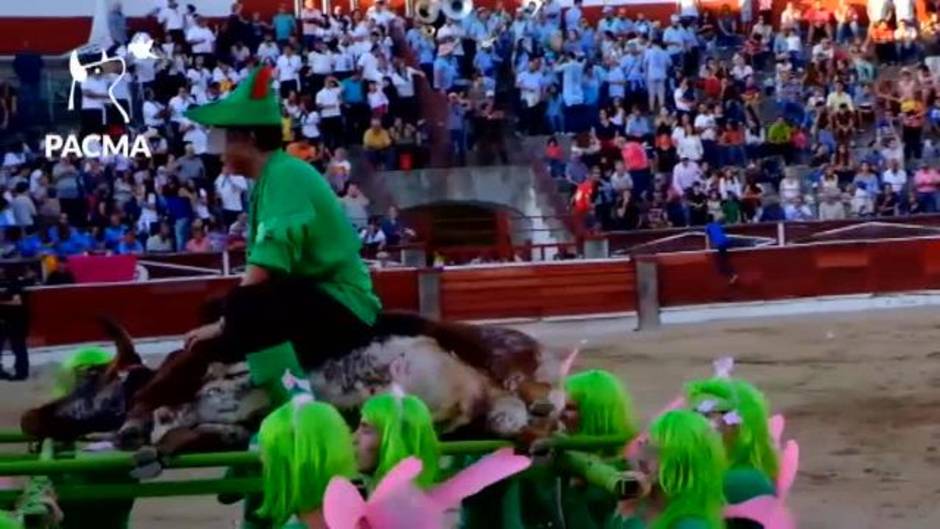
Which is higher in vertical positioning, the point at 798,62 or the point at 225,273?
the point at 798,62

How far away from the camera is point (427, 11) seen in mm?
25266

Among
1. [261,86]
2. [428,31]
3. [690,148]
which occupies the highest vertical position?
[428,31]

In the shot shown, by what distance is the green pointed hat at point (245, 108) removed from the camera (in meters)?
4.87

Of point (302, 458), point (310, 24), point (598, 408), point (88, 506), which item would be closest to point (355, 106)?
point (310, 24)

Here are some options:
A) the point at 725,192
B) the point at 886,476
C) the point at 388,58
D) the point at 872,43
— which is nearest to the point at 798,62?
the point at 872,43

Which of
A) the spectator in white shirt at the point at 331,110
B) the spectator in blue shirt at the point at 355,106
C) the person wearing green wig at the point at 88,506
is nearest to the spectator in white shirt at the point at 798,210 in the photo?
the spectator in blue shirt at the point at 355,106

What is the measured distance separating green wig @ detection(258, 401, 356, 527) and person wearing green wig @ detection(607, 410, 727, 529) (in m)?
0.91

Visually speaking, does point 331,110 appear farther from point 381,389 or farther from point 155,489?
point 155,489

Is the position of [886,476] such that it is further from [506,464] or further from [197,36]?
[197,36]

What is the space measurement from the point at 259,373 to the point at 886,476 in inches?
229

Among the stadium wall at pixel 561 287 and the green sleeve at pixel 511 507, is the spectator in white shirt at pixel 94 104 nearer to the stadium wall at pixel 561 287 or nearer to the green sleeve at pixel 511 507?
the stadium wall at pixel 561 287

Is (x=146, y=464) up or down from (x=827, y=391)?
up

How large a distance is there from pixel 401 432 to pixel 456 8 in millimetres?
21262

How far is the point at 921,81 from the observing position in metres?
25.0
